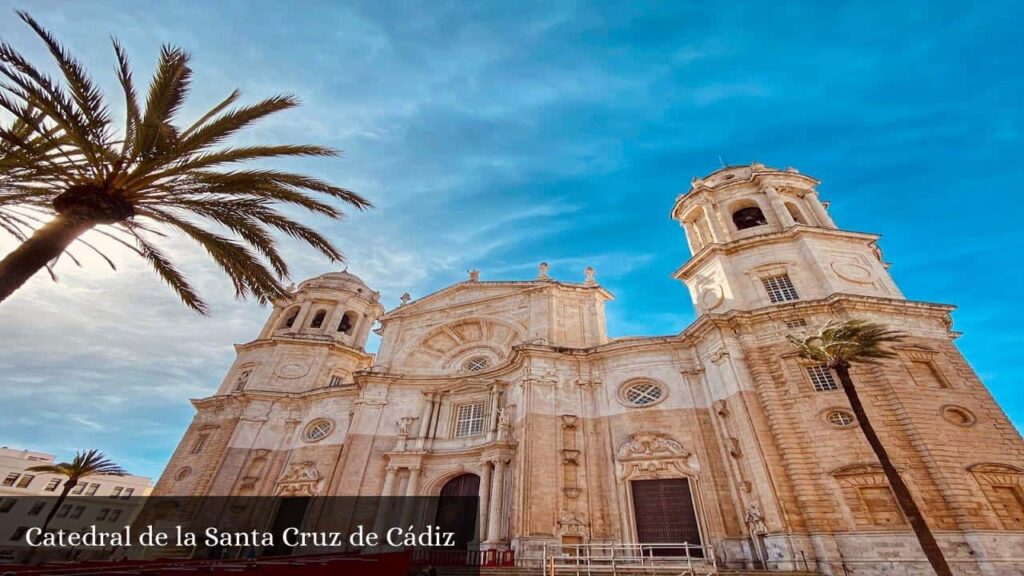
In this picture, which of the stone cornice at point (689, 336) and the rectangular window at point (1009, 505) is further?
the stone cornice at point (689, 336)

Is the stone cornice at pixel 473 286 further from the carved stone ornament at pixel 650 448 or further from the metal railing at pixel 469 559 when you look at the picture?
the metal railing at pixel 469 559

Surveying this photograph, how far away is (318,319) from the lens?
34250 millimetres

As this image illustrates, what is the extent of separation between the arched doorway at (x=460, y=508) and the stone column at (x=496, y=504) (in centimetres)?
128

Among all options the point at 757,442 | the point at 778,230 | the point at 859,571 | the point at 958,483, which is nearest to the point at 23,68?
the point at 757,442

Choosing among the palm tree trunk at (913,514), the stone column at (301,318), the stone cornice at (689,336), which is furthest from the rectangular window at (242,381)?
the palm tree trunk at (913,514)

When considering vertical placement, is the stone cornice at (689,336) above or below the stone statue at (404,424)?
above

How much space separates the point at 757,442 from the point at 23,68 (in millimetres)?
20747

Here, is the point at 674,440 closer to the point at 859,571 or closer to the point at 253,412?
the point at 859,571

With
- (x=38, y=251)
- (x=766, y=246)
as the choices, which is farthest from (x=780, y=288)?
(x=38, y=251)

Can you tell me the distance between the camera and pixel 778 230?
2286cm

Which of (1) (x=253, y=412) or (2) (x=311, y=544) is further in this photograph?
(1) (x=253, y=412)

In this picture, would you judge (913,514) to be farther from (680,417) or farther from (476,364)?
(476,364)

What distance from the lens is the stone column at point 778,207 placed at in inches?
919

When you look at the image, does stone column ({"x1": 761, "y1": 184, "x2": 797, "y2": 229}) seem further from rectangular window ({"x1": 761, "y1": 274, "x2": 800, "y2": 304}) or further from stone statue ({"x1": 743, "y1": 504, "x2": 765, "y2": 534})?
stone statue ({"x1": 743, "y1": 504, "x2": 765, "y2": 534})
